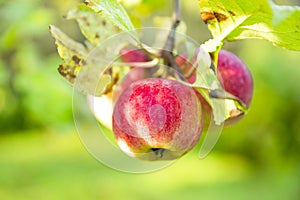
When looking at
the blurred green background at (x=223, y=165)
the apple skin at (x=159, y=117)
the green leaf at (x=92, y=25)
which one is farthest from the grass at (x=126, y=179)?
the apple skin at (x=159, y=117)

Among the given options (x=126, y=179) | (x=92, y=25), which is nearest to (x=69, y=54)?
(x=92, y=25)

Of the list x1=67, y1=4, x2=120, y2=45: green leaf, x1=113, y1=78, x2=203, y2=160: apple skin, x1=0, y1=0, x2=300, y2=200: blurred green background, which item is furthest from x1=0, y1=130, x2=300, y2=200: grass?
x1=113, y1=78, x2=203, y2=160: apple skin

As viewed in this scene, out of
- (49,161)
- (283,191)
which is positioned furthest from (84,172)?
(283,191)

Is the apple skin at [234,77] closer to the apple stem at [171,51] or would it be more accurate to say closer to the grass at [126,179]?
the apple stem at [171,51]

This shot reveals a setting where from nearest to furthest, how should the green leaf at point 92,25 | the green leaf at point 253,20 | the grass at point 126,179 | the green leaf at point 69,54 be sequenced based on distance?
the green leaf at point 253,20
the green leaf at point 69,54
the green leaf at point 92,25
the grass at point 126,179

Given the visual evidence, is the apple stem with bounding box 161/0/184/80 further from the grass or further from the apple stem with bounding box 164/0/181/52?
the grass

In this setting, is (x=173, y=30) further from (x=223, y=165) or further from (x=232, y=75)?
(x=223, y=165)

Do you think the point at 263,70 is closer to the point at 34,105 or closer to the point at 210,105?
the point at 34,105
